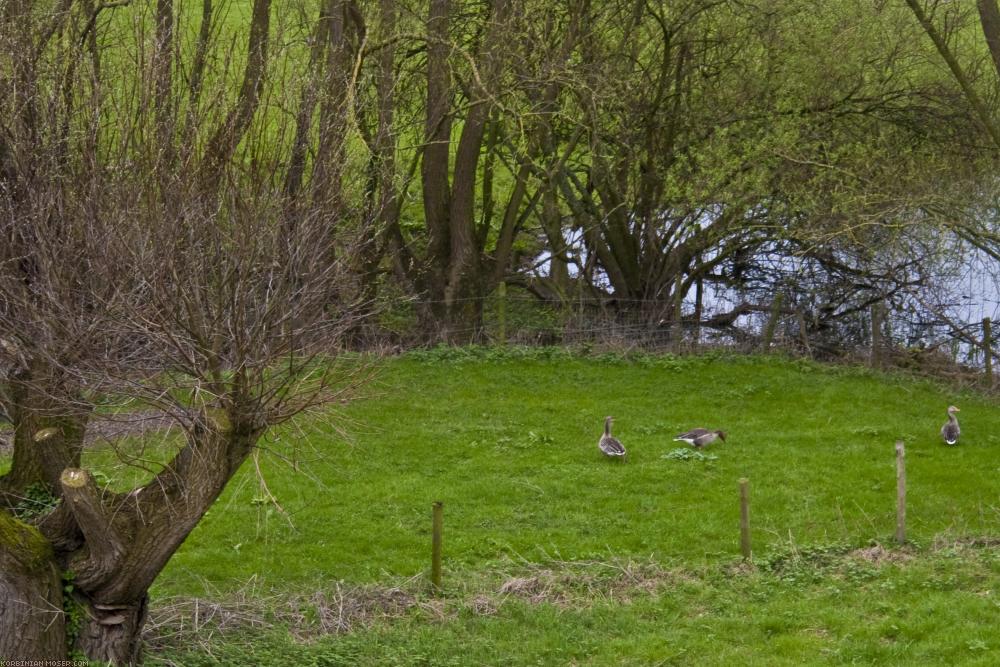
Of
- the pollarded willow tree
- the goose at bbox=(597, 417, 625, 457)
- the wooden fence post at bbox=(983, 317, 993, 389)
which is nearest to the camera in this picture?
the pollarded willow tree

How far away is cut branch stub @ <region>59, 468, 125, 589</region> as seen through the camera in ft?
29.8

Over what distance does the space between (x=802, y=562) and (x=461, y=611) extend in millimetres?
4096

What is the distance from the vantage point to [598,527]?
50.4 feet

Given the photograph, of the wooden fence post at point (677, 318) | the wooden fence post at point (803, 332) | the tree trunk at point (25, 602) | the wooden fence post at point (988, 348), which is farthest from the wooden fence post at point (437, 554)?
the wooden fence post at point (988, 348)

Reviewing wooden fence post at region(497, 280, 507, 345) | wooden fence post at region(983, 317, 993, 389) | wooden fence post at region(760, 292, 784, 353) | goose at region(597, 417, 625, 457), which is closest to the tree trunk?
goose at region(597, 417, 625, 457)

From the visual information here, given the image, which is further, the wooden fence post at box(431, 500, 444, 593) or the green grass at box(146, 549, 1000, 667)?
the wooden fence post at box(431, 500, 444, 593)

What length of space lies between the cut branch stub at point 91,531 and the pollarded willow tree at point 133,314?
2 centimetres

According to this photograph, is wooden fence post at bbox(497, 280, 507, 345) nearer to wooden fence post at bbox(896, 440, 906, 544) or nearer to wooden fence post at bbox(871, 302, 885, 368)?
wooden fence post at bbox(871, 302, 885, 368)

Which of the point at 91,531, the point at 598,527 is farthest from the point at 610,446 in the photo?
the point at 91,531

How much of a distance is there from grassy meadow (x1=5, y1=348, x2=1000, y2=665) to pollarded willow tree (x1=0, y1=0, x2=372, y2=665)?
2.41 ft

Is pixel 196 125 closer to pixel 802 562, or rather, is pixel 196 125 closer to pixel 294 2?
pixel 802 562

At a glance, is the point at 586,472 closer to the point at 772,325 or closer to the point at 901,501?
the point at 901,501

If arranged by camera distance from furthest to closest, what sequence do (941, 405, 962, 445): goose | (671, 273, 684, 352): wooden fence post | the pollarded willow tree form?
(671, 273, 684, 352): wooden fence post < (941, 405, 962, 445): goose < the pollarded willow tree

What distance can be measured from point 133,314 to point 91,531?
1.95 meters
